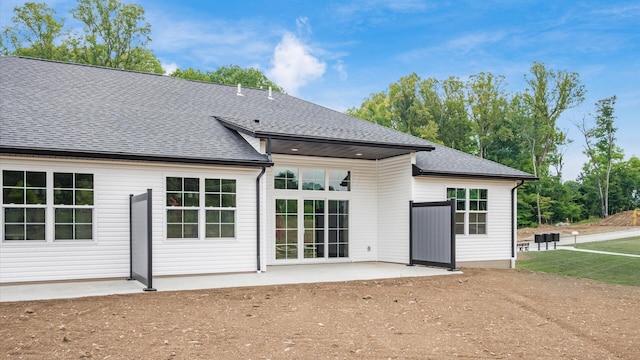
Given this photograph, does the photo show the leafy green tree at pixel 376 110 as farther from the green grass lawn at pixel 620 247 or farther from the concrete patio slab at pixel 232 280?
the concrete patio slab at pixel 232 280

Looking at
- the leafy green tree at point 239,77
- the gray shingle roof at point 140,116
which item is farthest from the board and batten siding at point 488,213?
the leafy green tree at point 239,77

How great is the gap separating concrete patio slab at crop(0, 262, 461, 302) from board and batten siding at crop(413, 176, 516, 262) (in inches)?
73.4

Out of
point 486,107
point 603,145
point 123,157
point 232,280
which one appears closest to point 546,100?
point 486,107

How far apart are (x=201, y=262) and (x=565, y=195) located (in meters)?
39.3

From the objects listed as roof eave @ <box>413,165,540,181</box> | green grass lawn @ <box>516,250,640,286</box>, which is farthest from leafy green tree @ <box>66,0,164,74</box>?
green grass lawn @ <box>516,250,640,286</box>

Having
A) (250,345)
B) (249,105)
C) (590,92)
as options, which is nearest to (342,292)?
(250,345)

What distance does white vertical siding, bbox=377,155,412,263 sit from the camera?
48.5ft

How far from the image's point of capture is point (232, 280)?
11.4 meters

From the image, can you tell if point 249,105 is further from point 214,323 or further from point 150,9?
point 150,9

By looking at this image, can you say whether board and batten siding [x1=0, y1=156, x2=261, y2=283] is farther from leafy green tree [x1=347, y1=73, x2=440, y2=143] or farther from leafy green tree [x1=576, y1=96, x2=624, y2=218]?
leafy green tree [x1=576, y1=96, x2=624, y2=218]

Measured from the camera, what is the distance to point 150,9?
124 feet

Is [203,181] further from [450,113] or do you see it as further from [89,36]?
[450,113]

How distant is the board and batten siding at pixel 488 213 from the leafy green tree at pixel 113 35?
27.2 metres

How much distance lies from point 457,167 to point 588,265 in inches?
224
